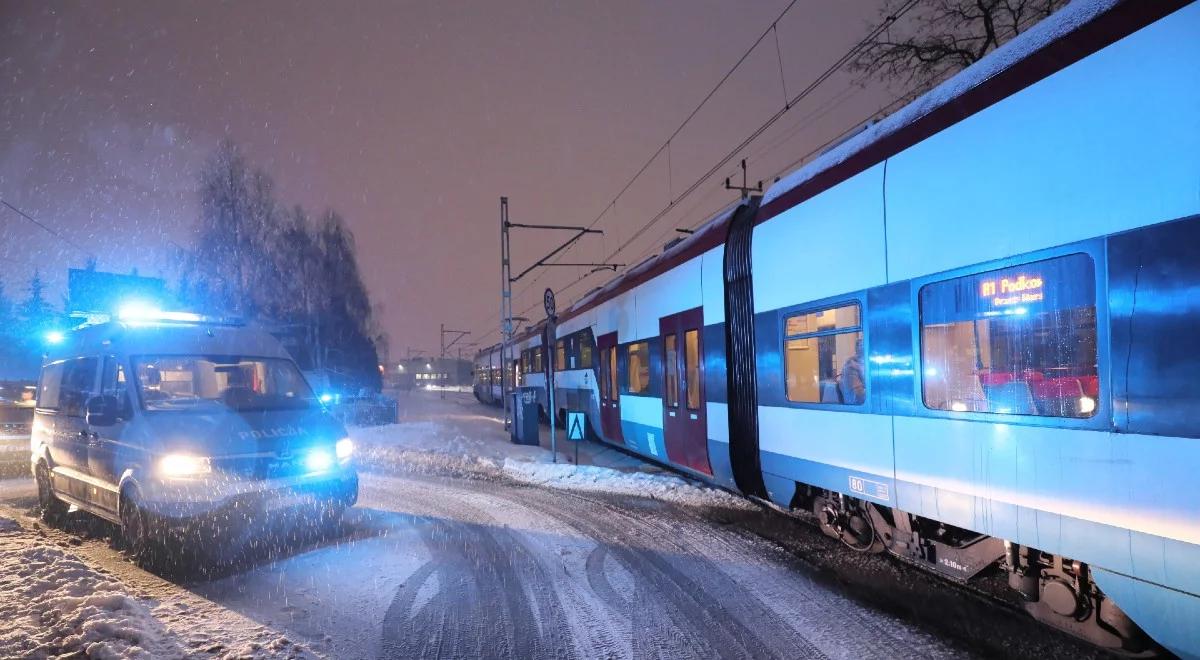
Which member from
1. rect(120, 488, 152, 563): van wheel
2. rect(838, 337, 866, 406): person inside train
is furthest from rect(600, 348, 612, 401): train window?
rect(120, 488, 152, 563): van wheel

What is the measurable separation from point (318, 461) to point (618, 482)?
5.35 m

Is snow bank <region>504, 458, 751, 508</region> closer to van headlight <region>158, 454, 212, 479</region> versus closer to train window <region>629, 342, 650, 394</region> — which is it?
train window <region>629, 342, 650, 394</region>

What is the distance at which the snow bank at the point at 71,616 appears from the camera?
4.06 metres

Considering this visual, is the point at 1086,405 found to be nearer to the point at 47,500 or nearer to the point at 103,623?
the point at 103,623

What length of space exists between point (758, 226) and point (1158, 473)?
4.71 metres

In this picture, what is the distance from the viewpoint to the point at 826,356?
6289 millimetres

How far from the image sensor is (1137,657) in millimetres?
3988

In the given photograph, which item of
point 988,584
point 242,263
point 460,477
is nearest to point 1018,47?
point 988,584

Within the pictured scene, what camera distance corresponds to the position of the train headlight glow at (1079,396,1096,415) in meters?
3.74

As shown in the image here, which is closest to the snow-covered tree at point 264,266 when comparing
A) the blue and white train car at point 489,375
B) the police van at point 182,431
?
the blue and white train car at point 489,375

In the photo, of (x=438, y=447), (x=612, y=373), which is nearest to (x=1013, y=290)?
(x=612, y=373)

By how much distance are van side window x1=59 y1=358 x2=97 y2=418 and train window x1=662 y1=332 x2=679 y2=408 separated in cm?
714

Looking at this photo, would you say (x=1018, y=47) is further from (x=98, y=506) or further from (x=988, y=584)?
(x=98, y=506)

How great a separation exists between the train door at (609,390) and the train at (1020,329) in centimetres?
611
